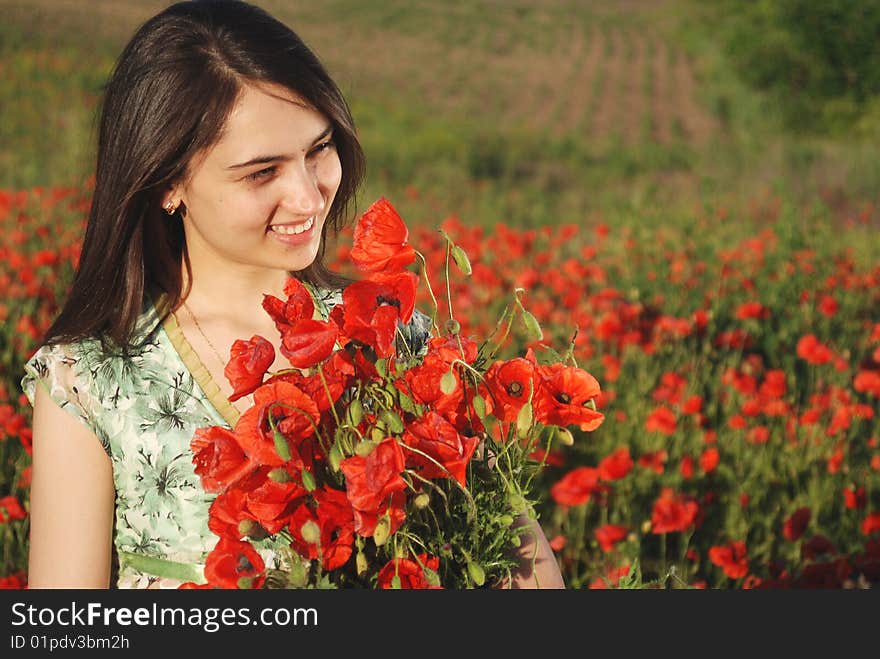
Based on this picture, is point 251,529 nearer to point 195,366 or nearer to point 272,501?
point 272,501

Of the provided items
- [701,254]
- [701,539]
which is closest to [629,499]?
[701,539]

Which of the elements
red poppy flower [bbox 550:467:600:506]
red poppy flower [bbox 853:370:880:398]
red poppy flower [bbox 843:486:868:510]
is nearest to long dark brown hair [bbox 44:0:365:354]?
red poppy flower [bbox 550:467:600:506]

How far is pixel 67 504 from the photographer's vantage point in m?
1.33

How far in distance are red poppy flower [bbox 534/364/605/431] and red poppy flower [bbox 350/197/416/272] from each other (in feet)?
0.55

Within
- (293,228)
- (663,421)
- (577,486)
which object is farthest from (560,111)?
(293,228)

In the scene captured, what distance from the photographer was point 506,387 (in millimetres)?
831

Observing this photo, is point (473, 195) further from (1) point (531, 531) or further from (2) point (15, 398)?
(1) point (531, 531)

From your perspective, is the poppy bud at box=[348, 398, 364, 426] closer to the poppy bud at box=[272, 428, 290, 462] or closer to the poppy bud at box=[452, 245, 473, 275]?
the poppy bud at box=[272, 428, 290, 462]

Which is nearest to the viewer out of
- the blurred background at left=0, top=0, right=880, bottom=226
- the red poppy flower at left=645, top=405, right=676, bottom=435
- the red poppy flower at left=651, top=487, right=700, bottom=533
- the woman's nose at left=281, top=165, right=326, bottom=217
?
the woman's nose at left=281, top=165, right=326, bottom=217

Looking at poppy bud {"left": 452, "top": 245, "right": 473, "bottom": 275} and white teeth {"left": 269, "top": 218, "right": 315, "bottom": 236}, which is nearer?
poppy bud {"left": 452, "top": 245, "right": 473, "bottom": 275}

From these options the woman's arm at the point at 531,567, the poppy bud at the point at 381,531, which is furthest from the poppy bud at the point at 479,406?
the woman's arm at the point at 531,567

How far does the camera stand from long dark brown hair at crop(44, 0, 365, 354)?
1.34 meters

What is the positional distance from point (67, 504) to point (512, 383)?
79 centimetres

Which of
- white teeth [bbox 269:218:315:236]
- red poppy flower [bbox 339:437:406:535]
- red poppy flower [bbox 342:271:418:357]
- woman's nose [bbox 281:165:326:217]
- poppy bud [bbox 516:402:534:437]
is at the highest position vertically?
woman's nose [bbox 281:165:326:217]
